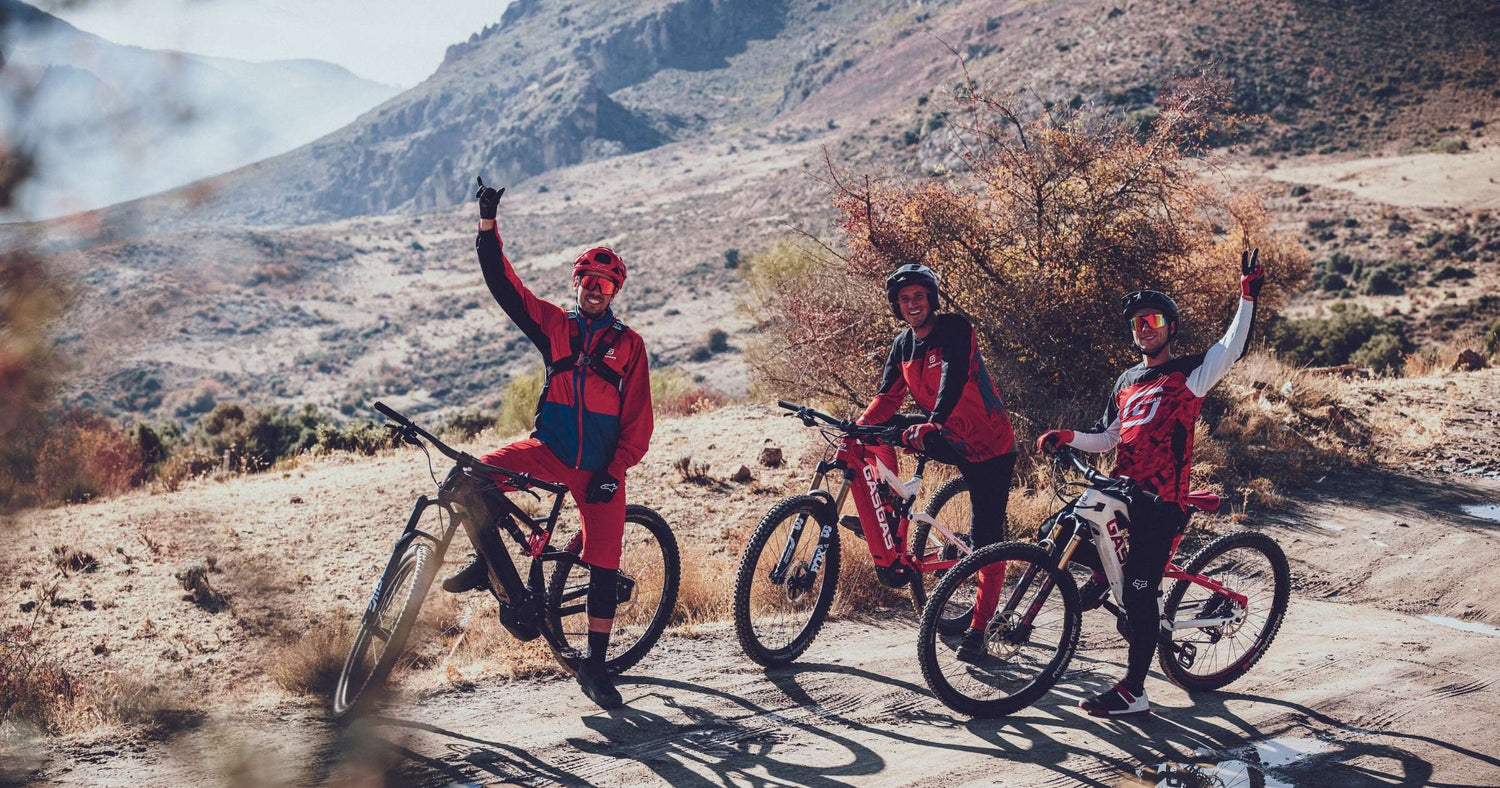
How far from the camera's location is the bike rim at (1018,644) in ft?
17.0

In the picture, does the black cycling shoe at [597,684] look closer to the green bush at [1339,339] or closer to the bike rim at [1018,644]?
the bike rim at [1018,644]

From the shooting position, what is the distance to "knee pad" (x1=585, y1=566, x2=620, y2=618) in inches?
202

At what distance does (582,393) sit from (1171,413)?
2.95 meters

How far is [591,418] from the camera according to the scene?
196 inches

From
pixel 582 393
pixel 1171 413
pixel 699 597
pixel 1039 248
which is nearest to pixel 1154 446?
pixel 1171 413

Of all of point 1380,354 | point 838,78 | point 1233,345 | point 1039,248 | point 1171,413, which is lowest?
point 1171,413

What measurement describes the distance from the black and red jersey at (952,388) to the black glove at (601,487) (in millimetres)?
1697

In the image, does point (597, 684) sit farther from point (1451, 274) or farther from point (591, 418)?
point (1451, 274)

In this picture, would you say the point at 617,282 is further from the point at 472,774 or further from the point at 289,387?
Result: the point at 289,387

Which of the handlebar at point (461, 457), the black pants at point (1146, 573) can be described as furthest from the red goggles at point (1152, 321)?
the handlebar at point (461, 457)

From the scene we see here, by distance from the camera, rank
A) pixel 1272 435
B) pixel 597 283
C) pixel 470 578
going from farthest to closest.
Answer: pixel 1272 435 < pixel 597 283 < pixel 470 578

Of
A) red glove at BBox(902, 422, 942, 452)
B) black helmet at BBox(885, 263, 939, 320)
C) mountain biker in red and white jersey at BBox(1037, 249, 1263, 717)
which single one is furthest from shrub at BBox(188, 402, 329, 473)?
mountain biker in red and white jersey at BBox(1037, 249, 1263, 717)

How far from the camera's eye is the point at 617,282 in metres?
5.16

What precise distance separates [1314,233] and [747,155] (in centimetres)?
8600
